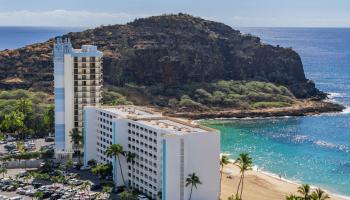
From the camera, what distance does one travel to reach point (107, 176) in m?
87.8

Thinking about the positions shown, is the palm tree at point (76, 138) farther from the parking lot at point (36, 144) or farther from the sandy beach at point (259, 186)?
the sandy beach at point (259, 186)

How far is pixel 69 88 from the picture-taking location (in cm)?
10144

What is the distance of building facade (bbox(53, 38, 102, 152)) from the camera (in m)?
101

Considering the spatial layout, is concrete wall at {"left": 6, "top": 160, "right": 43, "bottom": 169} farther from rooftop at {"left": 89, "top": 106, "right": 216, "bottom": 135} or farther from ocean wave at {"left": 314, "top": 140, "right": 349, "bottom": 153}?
ocean wave at {"left": 314, "top": 140, "right": 349, "bottom": 153}

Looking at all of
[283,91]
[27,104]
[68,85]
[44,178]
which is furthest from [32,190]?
[283,91]

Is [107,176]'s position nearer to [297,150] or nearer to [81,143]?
[81,143]

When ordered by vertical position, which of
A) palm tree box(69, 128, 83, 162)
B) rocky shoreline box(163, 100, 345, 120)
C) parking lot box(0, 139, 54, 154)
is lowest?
rocky shoreline box(163, 100, 345, 120)

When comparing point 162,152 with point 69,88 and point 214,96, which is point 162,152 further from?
point 214,96

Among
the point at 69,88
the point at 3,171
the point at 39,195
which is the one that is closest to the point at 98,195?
the point at 39,195

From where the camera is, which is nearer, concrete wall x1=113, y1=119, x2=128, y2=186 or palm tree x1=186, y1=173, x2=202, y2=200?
palm tree x1=186, y1=173, x2=202, y2=200

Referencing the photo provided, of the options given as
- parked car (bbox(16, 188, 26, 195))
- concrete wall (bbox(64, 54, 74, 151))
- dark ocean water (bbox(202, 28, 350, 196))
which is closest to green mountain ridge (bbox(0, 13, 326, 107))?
dark ocean water (bbox(202, 28, 350, 196))

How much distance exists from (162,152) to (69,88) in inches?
1342

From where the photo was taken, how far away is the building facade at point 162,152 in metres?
71.2

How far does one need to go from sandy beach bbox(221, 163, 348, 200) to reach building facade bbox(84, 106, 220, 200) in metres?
11.2
